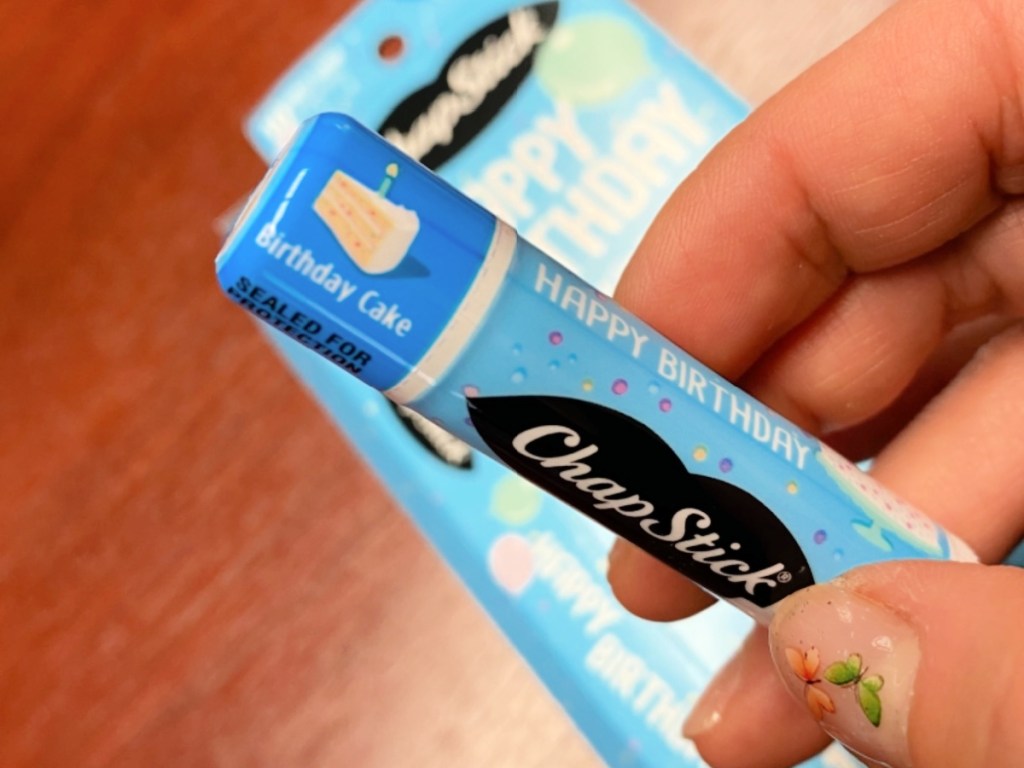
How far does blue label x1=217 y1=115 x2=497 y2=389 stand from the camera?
0.26 metres

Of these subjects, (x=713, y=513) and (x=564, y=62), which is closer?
(x=713, y=513)

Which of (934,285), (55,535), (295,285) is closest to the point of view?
(295,285)

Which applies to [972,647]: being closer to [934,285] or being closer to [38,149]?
[934,285]

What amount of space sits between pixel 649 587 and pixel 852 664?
182 mm

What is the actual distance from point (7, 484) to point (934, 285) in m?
0.56

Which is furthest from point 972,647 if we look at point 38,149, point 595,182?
point 38,149

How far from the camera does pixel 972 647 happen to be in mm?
293

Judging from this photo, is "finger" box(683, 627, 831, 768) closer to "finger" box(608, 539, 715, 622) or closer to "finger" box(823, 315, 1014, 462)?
"finger" box(608, 539, 715, 622)

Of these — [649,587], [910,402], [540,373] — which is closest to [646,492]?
[540,373]

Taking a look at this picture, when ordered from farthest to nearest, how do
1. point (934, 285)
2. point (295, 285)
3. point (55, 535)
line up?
1. point (55, 535)
2. point (934, 285)
3. point (295, 285)

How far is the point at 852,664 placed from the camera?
0.32 meters

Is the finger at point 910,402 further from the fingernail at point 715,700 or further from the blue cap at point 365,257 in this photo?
the blue cap at point 365,257

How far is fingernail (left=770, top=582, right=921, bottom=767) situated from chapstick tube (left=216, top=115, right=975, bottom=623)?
35 millimetres

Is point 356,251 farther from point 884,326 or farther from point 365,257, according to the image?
point 884,326
